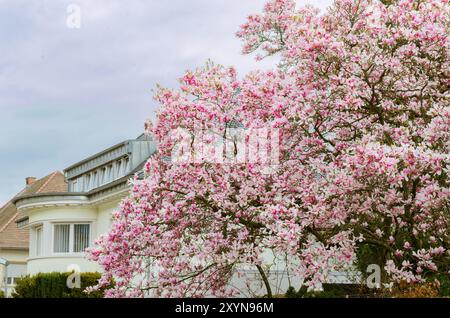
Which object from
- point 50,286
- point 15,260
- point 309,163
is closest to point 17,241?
point 15,260

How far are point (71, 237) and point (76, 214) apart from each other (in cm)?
97

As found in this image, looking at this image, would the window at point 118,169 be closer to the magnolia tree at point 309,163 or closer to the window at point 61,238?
the window at point 61,238

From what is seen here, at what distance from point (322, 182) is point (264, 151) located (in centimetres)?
122

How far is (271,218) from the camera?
10133 millimetres

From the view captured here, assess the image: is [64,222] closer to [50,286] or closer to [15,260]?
[50,286]

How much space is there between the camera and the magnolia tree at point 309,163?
10125mm

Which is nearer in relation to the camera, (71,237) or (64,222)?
(71,237)

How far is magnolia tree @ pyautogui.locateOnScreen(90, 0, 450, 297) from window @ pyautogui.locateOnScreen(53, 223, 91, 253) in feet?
53.6

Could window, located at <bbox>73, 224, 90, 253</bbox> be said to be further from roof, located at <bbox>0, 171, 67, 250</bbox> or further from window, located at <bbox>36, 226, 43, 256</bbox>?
roof, located at <bbox>0, 171, 67, 250</bbox>

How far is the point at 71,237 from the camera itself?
2822 centimetres

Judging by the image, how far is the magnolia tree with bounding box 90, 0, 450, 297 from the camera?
10.1 m

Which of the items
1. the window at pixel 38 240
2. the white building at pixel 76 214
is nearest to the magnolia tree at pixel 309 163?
the white building at pixel 76 214
